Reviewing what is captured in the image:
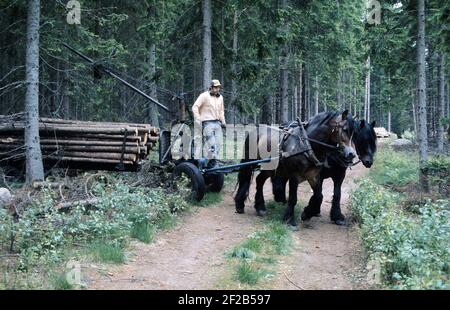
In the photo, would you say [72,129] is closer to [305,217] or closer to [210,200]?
[210,200]

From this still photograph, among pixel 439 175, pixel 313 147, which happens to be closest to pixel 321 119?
pixel 313 147

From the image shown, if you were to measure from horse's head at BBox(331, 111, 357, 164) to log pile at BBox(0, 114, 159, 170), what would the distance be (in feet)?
15.5

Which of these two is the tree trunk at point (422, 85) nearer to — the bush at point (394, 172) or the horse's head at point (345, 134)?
the bush at point (394, 172)

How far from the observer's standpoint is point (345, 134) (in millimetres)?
8602

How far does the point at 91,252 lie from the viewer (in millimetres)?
6715

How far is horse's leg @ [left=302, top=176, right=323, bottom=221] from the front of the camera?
9336 mm

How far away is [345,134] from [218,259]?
11.5 feet

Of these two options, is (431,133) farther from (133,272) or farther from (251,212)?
(133,272)

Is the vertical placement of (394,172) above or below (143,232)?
above

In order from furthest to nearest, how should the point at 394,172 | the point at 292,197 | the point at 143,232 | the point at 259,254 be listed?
the point at 394,172, the point at 292,197, the point at 143,232, the point at 259,254

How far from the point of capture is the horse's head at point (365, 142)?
8.80m

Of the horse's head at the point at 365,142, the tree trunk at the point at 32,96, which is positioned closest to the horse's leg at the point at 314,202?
the horse's head at the point at 365,142

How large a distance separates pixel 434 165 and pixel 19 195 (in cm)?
1171
